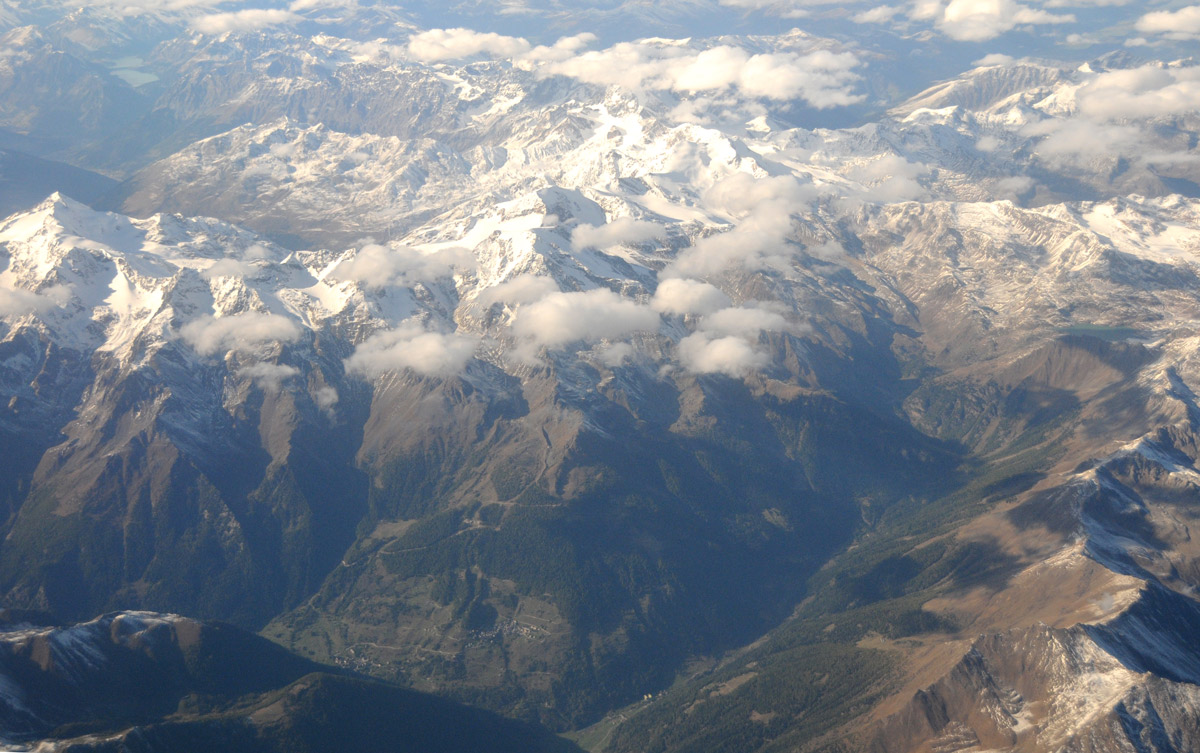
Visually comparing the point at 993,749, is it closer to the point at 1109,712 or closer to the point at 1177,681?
the point at 1109,712

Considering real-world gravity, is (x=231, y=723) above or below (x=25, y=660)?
below

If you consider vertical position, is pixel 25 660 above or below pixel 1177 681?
above

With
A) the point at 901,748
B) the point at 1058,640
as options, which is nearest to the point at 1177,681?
the point at 1058,640

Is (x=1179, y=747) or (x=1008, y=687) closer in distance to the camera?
(x=1179, y=747)

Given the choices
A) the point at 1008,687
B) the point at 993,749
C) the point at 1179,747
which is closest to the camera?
the point at 1179,747

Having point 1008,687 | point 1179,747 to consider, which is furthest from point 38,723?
point 1179,747

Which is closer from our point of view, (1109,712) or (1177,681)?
(1109,712)

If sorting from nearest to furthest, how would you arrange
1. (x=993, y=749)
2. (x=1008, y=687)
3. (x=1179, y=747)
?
(x=1179, y=747)
(x=993, y=749)
(x=1008, y=687)

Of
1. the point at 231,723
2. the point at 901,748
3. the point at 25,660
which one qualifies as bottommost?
the point at 901,748

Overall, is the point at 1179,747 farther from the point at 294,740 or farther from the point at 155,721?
the point at 155,721
